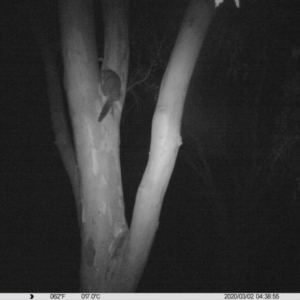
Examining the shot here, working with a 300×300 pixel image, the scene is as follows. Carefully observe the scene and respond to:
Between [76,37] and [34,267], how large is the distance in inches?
279

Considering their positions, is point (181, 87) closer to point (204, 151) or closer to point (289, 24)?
point (289, 24)

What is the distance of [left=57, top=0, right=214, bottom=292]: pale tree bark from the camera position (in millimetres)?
2314

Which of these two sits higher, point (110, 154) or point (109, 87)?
point (109, 87)

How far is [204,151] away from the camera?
7.76 metres

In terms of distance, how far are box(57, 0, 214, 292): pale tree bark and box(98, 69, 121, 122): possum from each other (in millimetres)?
43

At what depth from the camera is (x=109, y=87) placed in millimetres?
2471

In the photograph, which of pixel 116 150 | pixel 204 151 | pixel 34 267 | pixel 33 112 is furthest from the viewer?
pixel 34 267

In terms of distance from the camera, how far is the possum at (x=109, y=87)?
8.09ft

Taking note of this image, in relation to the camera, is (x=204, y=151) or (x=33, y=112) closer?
(x=33, y=112)

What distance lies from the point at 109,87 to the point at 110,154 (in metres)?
0.45

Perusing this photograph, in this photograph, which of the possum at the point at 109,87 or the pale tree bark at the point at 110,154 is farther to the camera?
the possum at the point at 109,87

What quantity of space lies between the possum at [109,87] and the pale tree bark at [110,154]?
0.04 metres

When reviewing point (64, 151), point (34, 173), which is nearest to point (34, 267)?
point (34, 173)

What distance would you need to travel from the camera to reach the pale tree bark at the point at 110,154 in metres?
2.31
